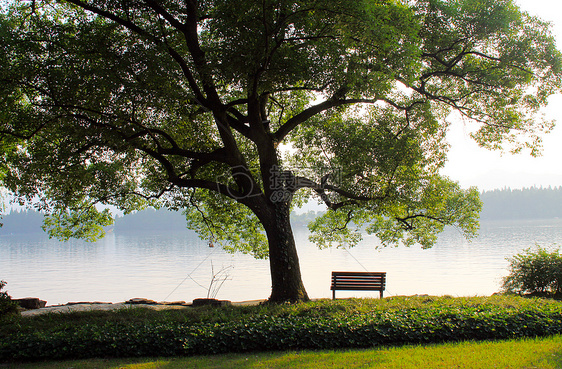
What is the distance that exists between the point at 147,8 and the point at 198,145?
14.1ft

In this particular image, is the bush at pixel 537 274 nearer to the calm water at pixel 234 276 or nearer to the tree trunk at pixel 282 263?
the calm water at pixel 234 276

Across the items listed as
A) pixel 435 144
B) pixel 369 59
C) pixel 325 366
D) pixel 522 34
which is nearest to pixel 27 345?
pixel 325 366

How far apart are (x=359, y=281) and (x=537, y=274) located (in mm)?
5411

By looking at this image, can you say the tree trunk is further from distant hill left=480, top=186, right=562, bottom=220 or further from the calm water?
distant hill left=480, top=186, right=562, bottom=220

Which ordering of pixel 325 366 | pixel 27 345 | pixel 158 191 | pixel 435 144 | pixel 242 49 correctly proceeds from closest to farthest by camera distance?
pixel 325 366
pixel 27 345
pixel 242 49
pixel 435 144
pixel 158 191

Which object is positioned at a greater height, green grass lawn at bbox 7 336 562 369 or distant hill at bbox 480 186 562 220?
distant hill at bbox 480 186 562 220

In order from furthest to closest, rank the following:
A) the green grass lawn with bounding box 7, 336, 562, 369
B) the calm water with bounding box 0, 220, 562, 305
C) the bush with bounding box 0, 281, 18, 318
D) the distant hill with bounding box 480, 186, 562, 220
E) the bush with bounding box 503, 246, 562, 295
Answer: the distant hill with bounding box 480, 186, 562, 220 → the calm water with bounding box 0, 220, 562, 305 → the bush with bounding box 503, 246, 562, 295 → the bush with bounding box 0, 281, 18, 318 → the green grass lawn with bounding box 7, 336, 562, 369

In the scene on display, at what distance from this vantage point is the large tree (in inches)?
384

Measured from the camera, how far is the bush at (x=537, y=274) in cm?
1241

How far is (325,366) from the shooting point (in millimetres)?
6074

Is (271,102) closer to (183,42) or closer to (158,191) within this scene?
(183,42)

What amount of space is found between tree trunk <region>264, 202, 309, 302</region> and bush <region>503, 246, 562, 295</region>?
7069 mm

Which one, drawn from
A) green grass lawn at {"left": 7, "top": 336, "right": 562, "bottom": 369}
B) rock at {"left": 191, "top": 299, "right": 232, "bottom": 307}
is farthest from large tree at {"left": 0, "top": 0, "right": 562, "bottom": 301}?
green grass lawn at {"left": 7, "top": 336, "right": 562, "bottom": 369}

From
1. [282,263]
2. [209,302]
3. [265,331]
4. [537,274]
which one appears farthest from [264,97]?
[537,274]
